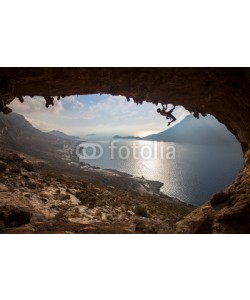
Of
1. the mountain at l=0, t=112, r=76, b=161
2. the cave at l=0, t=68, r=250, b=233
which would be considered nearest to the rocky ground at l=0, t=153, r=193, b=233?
the cave at l=0, t=68, r=250, b=233

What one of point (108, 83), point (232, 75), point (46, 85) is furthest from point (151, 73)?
point (46, 85)

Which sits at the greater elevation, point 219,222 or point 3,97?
point 3,97

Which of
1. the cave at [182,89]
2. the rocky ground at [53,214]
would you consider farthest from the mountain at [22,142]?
the cave at [182,89]

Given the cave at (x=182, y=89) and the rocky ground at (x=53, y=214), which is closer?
the cave at (x=182, y=89)

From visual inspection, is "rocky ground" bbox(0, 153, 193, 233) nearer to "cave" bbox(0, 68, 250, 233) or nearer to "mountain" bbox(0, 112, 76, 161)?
"cave" bbox(0, 68, 250, 233)

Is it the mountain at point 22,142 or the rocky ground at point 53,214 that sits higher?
the mountain at point 22,142

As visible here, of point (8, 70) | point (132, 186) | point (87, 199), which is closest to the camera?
point (8, 70)

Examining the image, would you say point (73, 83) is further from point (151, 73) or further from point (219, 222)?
point (219, 222)

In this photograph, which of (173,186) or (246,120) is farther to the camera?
(173,186)

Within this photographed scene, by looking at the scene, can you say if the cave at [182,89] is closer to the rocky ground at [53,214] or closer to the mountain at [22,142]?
the rocky ground at [53,214]
